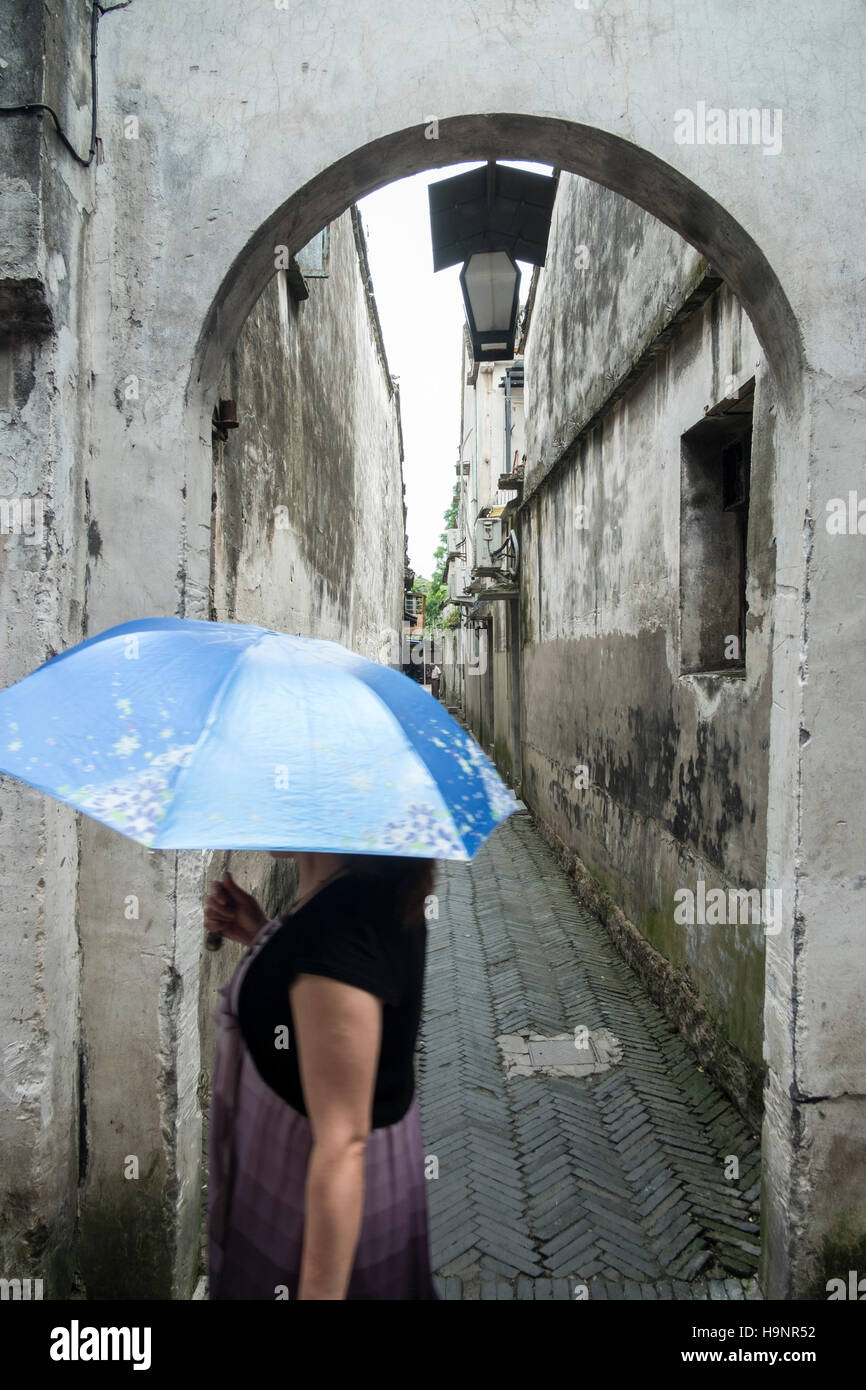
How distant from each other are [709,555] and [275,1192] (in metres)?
4.43

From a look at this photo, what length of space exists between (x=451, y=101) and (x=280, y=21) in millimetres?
617

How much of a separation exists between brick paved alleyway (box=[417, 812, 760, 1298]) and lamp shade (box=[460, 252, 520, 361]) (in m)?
4.23

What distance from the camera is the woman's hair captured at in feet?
5.30

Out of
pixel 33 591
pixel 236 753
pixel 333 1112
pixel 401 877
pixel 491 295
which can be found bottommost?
pixel 333 1112

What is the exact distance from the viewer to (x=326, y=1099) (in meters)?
1.46

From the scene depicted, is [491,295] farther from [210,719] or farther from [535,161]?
[210,719]

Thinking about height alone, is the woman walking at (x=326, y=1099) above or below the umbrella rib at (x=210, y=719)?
below

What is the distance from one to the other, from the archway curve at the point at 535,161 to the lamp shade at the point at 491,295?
2.23 meters

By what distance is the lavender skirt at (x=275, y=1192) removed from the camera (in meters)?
1.60

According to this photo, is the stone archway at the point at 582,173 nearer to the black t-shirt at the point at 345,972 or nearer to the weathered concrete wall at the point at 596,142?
the weathered concrete wall at the point at 596,142

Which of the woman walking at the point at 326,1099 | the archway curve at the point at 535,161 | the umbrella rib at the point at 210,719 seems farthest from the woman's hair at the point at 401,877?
the archway curve at the point at 535,161

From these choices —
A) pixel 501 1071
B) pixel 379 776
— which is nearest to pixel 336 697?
pixel 379 776

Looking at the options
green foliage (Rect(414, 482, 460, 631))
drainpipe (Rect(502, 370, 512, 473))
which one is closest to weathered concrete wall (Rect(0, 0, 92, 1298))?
drainpipe (Rect(502, 370, 512, 473))

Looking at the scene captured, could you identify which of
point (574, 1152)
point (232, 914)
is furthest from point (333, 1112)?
point (574, 1152)
